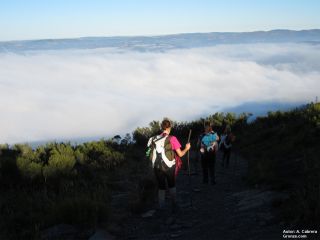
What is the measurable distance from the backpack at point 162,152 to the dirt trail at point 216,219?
0.88 metres

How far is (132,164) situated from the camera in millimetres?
15414

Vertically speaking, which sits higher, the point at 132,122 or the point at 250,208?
the point at 250,208

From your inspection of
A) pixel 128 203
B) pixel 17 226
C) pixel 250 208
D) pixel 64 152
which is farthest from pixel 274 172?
pixel 64 152

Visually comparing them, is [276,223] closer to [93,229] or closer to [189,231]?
[189,231]

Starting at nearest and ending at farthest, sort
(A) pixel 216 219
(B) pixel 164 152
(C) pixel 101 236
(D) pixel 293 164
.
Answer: (C) pixel 101 236 < (A) pixel 216 219 < (B) pixel 164 152 < (D) pixel 293 164

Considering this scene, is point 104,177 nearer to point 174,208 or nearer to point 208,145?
point 208,145

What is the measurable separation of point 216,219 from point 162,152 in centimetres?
136

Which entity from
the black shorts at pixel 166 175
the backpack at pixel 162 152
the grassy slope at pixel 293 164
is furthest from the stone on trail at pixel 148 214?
the grassy slope at pixel 293 164

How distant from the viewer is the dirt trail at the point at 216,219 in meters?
6.36

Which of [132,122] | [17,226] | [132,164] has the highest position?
[17,226]

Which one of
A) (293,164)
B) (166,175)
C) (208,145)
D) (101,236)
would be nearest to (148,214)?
(166,175)

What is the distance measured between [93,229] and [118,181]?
208 inches

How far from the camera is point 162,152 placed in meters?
7.69

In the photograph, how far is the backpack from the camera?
7684mm
